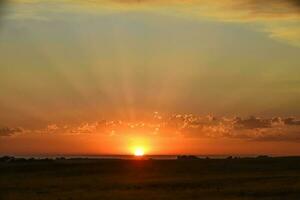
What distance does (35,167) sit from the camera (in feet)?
227

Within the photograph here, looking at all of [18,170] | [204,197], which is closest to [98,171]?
[18,170]

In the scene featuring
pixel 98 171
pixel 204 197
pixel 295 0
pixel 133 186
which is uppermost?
pixel 98 171

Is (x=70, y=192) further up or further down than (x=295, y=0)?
further up

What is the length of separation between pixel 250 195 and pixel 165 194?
4597 mm

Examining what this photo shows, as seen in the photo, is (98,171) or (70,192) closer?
(70,192)

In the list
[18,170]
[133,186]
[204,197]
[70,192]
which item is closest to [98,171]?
[18,170]

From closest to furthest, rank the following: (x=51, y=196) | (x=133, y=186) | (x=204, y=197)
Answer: (x=204, y=197) < (x=51, y=196) < (x=133, y=186)

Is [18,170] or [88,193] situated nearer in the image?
[88,193]

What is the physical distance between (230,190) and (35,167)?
4001 centimetres

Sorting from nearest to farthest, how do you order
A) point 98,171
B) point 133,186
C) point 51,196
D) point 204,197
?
1. point 204,197
2. point 51,196
3. point 133,186
4. point 98,171

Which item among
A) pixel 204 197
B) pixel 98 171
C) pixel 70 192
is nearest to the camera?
pixel 204 197

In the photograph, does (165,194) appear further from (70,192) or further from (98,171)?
(98,171)

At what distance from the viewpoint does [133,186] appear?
1490 inches

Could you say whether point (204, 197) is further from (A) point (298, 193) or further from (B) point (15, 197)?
(B) point (15, 197)
